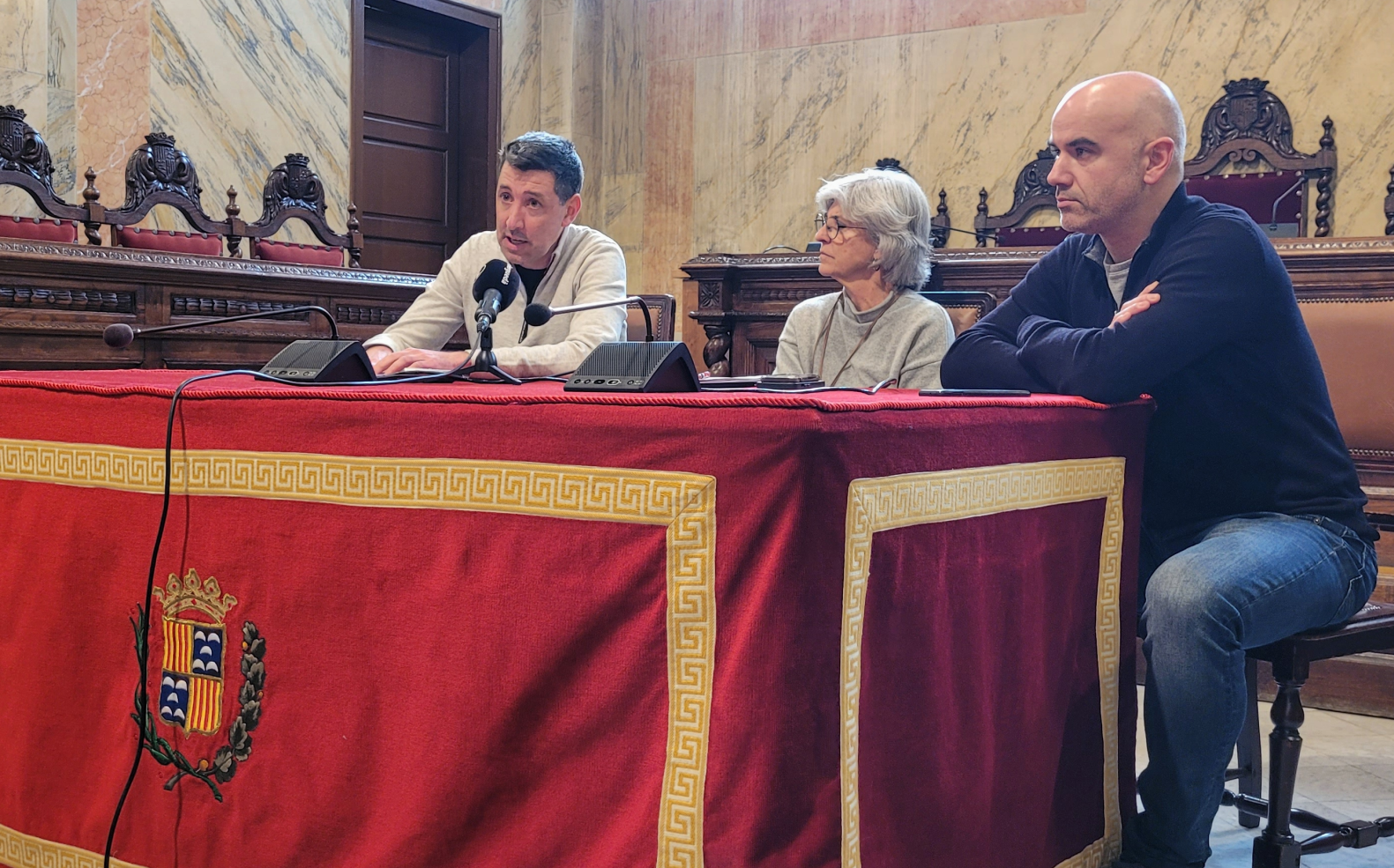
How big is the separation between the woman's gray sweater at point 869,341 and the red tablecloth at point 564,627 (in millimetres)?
851

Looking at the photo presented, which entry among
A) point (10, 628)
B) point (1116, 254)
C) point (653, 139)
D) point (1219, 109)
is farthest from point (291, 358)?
point (653, 139)

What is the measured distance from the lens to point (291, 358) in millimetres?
1634

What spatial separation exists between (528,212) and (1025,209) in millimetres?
4836

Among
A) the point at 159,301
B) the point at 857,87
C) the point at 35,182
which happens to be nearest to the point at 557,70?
the point at 857,87

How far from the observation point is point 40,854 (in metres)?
1.61

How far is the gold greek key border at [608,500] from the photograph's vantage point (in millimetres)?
1178

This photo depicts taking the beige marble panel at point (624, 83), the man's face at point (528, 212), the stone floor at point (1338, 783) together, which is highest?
the beige marble panel at point (624, 83)

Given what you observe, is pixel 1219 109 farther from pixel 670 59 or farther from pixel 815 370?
pixel 815 370

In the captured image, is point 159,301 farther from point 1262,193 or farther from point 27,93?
point 1262,193

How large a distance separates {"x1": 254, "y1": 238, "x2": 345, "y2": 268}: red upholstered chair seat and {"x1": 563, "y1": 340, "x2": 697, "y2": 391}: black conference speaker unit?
3.15 meters

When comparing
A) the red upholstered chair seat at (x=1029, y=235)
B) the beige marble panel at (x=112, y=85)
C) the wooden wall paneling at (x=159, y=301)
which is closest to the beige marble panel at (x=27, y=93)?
the beige marble panel at (x=112, y=85)

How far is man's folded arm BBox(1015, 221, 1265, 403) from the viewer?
1.67 metres

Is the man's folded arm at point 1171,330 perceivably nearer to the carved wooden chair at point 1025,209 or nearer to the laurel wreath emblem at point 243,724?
the laurel wreath emblem at point 243,724

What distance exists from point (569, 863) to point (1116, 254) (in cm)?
134
